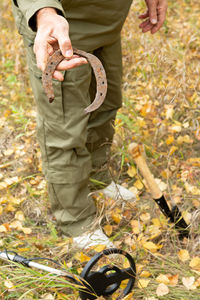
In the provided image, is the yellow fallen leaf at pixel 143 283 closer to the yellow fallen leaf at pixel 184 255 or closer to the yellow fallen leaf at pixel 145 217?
the yellow fallen leaf at pixel 184 255

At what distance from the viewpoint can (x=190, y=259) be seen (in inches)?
70.2

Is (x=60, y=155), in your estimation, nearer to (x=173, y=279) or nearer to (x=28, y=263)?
(x=28, y=263)

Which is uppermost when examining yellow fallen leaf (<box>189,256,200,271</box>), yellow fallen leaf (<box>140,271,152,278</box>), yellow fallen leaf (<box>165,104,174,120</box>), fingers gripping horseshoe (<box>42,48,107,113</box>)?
fingers gripping horseshoe (<box>42,48,107,113</box>)

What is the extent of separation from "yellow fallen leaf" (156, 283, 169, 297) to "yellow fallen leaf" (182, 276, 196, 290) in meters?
0.09

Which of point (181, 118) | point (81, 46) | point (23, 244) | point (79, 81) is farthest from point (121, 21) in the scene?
point (23, 244)

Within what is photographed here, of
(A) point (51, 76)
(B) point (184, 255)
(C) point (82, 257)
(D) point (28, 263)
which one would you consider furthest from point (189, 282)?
(A) point (51, 76)

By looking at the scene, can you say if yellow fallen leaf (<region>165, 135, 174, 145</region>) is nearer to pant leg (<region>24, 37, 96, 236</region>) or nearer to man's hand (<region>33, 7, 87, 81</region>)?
pant leg (<region>24, 37, 96, 236</region>)

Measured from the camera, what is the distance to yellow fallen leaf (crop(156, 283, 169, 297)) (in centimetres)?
158

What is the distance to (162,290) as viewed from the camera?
159 cm

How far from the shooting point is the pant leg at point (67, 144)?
1564 millimetres

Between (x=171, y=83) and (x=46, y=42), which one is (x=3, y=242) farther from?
(x=171, y=83)

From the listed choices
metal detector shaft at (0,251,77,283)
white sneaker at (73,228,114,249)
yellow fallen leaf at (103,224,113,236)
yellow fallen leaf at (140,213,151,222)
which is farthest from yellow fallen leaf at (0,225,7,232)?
yellow fallen leaf at (140,213,151,222)

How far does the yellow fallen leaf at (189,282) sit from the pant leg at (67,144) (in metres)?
0.60

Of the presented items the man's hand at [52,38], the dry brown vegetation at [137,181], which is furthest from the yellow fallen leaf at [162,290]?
the man's hand at [52,38]
